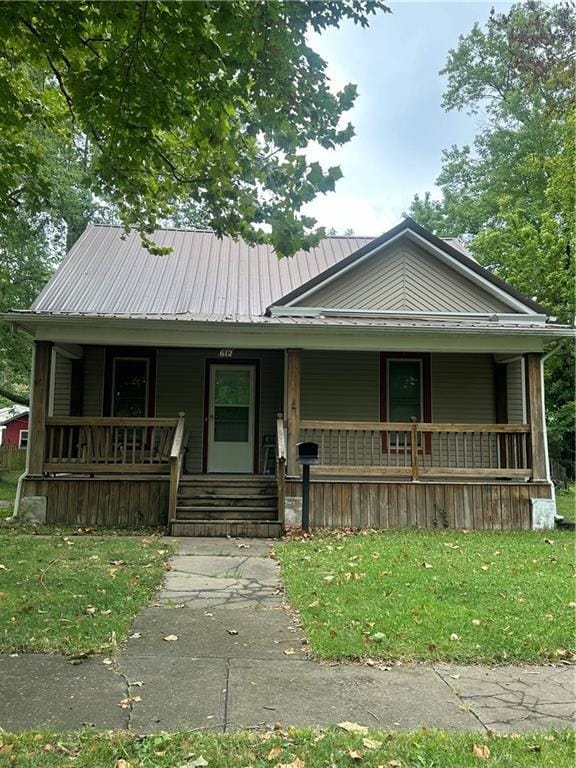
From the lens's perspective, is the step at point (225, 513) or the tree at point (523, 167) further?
the tree at point (523, 167)

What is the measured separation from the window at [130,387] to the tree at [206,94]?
5.29 meters

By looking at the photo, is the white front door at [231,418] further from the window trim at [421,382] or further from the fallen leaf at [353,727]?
the fallen leaf at [353,727]

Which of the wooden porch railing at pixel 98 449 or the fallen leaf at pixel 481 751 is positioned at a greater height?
the wooden porch railing at pixel 98 449

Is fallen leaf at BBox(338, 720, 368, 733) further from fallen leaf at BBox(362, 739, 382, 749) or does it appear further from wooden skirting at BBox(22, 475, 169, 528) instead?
wooden skirting at BBox(22, 475, 169, 528)

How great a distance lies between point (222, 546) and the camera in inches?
305

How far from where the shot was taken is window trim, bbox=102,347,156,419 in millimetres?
11430

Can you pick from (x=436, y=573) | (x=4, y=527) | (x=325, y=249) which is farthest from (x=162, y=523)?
(x=325, y=249)

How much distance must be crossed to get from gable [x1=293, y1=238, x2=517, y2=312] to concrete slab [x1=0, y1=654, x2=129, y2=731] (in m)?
8.51

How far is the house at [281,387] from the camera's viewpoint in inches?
361

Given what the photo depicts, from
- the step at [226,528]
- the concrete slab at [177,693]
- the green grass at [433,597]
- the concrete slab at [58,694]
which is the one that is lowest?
the concrete slab at [177,693]

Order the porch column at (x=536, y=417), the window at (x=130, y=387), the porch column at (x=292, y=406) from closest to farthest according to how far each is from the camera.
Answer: the porch column at (x=292, y=406) → the porch column at (x=536, y=417) → the window at (x=130, y=387)


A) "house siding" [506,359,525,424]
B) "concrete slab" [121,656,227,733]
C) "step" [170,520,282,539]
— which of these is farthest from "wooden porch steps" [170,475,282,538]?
"house siding" [506,359,525,424]

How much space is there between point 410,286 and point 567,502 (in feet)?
21.8

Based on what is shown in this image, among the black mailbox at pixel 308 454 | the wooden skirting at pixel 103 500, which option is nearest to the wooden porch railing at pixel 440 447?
the black mailbox at pixel 308 454
